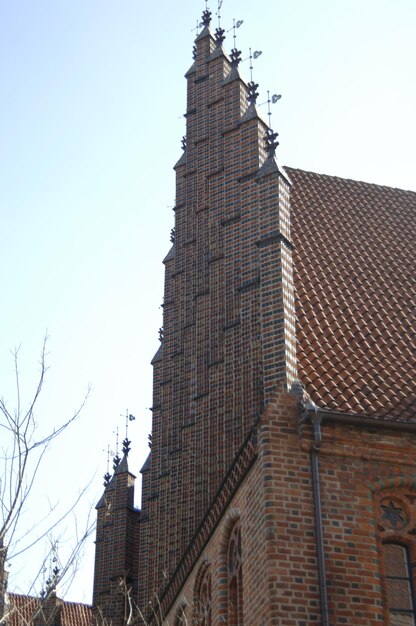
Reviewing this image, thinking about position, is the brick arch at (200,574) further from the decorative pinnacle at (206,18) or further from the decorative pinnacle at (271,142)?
the decorative pinnacle at (206,18)

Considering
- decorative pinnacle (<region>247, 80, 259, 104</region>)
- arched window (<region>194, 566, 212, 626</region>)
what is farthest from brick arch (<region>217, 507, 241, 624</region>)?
decorative pinnacle (<region>247, 80, 259, 104</region>)

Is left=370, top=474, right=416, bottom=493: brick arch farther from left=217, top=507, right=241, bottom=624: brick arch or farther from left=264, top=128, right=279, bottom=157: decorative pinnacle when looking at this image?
left=264, top=128, right=279, bottom=157: decorative pinnacle

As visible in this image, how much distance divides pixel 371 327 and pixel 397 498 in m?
3.44

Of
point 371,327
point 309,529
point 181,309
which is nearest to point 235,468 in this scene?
point 309,529

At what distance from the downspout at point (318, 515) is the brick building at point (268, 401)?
0.07 feet

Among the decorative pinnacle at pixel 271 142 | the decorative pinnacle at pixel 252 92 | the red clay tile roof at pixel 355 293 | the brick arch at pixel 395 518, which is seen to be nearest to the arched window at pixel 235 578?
the brick arch at pixel 395 518

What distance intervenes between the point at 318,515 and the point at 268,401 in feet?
5.15

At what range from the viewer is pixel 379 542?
42.7 ft

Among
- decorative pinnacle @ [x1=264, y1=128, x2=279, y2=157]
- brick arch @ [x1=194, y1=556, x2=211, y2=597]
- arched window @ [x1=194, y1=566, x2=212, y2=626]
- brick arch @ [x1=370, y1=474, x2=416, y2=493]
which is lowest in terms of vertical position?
arched window @ [x1=194, y1=566, x2=212, y2=626]

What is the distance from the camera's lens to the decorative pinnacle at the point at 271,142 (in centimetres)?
1712

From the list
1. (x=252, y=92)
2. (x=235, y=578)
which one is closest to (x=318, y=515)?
(x=235, y=578)

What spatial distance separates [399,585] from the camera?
12930 millimetres

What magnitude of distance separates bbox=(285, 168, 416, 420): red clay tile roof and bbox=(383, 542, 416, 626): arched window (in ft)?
5.32

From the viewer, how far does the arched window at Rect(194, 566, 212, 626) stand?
49.1ft
